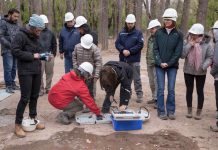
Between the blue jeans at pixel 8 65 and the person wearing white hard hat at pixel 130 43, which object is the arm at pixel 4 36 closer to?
the blue jeans at pixel 8 65

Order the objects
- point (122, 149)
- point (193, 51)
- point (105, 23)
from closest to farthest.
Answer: point (122, 149) → point (193, 51) → point (105, 23)

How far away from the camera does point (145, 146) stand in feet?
17.0

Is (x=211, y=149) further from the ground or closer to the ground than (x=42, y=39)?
closer to the ground

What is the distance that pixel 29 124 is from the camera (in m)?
5.66

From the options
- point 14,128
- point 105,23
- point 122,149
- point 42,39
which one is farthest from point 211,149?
point 105,23

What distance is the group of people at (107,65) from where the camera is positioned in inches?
213

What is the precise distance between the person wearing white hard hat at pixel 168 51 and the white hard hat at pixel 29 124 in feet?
7.47

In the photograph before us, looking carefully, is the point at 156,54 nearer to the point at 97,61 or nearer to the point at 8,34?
the point at 97,61

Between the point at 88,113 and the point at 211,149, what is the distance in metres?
2.41

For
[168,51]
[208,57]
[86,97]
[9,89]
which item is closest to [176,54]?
[168,51]

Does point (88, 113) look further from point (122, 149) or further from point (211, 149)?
point (211, 149)

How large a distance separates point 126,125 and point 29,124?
5.19 ft

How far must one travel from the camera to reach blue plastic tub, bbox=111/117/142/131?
5.73 meters

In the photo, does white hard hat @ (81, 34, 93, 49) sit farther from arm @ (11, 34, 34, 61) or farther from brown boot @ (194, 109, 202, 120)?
brown boot @ (194, 109, 202, 120)
